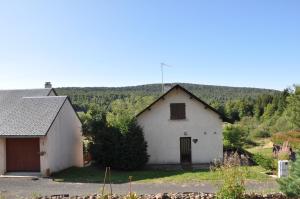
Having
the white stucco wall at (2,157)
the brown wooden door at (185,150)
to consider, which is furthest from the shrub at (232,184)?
the white stucco wall at (2,157)

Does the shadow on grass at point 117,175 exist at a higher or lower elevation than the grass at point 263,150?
higher

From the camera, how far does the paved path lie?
17328mm

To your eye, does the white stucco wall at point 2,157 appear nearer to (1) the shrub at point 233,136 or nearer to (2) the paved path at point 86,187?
(2) the paved path at point 86,187

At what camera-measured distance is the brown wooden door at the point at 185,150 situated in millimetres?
26828

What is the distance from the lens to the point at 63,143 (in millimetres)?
25266

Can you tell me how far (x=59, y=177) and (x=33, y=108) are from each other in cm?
509

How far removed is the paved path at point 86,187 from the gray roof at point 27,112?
3.25 metres

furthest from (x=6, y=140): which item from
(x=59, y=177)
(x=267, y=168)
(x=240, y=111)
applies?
(x=240, y=111)

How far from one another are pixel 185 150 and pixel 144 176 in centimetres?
542

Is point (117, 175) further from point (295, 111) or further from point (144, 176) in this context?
point (295, 111)

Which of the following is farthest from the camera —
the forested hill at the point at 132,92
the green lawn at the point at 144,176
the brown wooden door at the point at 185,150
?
the forested hill at the point at 132,92

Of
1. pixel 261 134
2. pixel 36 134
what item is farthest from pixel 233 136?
pixel 36 134

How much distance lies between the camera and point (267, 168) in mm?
22938

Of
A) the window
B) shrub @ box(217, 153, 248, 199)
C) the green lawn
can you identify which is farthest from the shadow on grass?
shrub @ box(217, 153, 248, 199)
